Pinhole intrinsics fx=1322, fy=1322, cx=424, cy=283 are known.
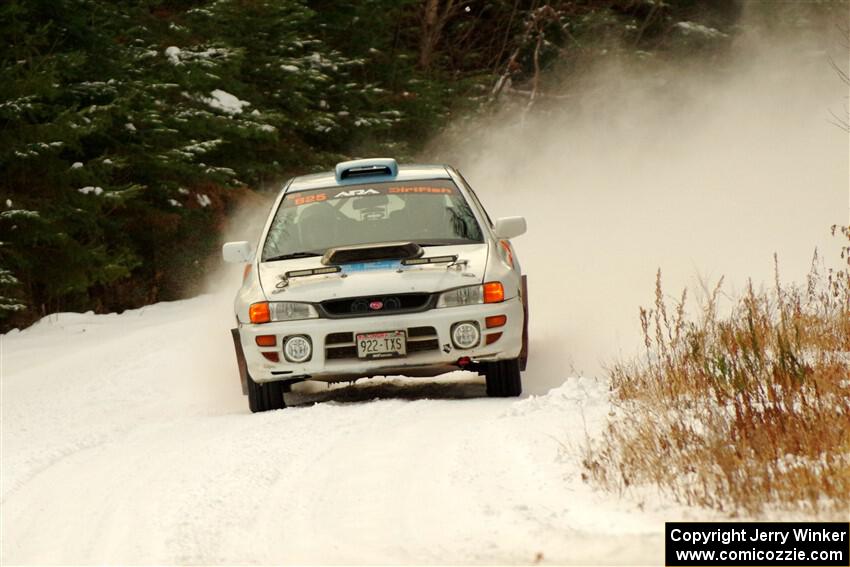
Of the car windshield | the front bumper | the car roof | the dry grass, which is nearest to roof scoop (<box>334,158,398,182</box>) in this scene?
the car roof

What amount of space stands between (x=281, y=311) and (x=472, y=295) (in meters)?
1.29

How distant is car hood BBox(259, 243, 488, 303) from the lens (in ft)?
28.9

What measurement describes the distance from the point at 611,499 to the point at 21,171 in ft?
43.6

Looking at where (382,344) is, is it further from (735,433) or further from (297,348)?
(735,433)

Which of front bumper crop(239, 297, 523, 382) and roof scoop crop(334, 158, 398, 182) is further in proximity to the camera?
roof scoop crop(334, 158, 398, 182)

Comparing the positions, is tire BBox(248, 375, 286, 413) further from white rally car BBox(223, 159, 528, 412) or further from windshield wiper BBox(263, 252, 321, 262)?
windshield wiper BBox(263, 252, 321, 262)

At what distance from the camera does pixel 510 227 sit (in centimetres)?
978

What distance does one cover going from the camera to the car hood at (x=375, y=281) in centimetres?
880

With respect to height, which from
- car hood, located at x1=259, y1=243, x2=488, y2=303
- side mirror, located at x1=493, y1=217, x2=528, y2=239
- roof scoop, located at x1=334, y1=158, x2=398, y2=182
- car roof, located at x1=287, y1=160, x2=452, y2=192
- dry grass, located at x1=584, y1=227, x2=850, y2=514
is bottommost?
dry grass, located at x1=584, y1=227, x2=850, y2=514

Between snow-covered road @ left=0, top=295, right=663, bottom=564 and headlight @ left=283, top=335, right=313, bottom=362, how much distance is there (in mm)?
342

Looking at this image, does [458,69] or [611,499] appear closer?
[611,499]

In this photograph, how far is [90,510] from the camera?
20.9 ft

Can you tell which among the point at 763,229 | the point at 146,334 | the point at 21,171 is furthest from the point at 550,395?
the point at 763,229

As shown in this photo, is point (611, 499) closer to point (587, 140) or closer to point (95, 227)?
point (95, 227)
